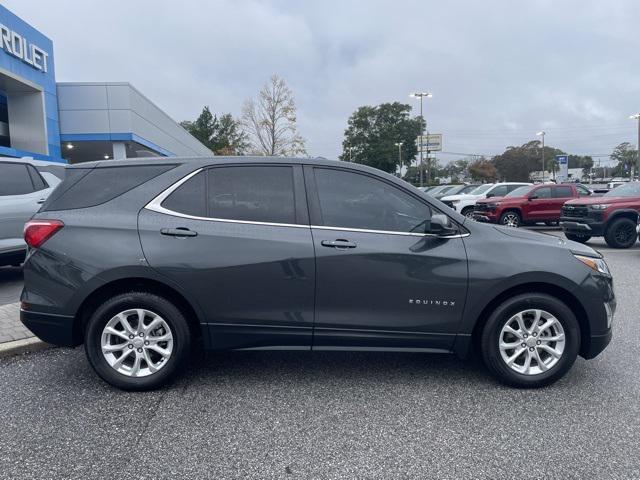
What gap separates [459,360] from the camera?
418cm

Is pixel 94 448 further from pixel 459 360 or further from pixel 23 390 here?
pixel 459 360

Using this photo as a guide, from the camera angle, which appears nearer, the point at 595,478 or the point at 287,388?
the point at 595,478

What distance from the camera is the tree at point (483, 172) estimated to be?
8788cm

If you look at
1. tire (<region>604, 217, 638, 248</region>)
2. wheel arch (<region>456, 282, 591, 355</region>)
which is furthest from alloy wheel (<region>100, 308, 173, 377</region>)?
tire (<region>604, 217, 638, 248</region>)

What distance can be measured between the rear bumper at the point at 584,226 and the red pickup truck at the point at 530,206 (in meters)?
3.27

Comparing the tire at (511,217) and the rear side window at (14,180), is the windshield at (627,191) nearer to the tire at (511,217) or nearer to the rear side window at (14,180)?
the tire at (511,217)

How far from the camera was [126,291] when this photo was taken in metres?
3.51

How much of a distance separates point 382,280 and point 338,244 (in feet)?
1.36

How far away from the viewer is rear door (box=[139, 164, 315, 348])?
342 cm

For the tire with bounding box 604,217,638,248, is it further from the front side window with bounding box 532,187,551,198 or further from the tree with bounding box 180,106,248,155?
the tree with bounding box 180,106,248,155

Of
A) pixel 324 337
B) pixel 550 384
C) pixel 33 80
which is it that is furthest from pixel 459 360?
pixel 33 80

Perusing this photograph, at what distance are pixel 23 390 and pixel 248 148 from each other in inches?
1598

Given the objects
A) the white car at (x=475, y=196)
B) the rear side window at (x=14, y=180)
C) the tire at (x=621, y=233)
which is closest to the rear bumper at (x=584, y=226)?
the tire at (x=621, y=233)

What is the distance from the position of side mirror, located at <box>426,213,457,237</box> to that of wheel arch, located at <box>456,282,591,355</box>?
611 millimetres
